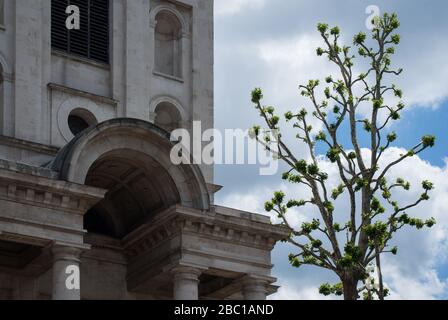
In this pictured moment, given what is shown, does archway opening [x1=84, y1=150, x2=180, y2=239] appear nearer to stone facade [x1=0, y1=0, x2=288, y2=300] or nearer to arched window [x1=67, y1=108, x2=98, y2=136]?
stone facade [x1=0, y1=0, x2=288, y2=300]

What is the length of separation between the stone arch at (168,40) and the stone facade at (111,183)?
143 mm

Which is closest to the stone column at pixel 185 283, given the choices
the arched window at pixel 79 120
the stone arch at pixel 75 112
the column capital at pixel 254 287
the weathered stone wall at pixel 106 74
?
the column capital at pixel 254 287

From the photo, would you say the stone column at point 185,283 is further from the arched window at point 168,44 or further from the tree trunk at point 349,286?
the arched window at point 168,44

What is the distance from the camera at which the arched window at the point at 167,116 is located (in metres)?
55.6

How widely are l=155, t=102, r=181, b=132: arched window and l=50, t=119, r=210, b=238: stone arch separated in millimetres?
4740

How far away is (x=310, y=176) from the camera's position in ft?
166

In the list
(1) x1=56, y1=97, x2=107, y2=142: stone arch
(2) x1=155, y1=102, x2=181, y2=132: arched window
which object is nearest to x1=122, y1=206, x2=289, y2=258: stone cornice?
(1) x1=56, y1=97, x2=107, y2=142: stone arch

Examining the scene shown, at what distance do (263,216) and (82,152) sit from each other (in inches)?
299

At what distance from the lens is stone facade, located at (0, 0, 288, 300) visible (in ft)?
152

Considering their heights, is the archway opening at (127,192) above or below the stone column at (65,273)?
above

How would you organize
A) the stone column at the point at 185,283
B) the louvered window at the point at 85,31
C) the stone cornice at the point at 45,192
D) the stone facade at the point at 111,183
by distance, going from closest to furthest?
the stone cornice at the point at 45,192, the stone facade at the point at 111,183, the stone column at the point at 185,283, the louvered window at the point at 85,31
